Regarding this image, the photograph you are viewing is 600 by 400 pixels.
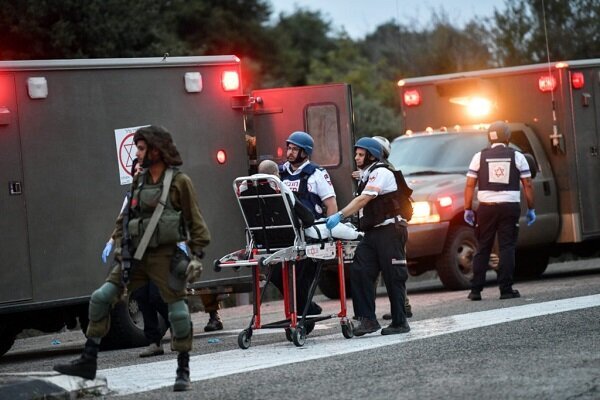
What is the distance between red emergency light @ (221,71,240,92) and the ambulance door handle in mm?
2405

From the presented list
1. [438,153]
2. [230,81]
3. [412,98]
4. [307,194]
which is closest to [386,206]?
[307,194]

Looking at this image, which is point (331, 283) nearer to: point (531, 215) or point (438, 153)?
point (438, 153)

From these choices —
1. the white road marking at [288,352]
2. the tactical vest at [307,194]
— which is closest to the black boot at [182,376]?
the white road marking at [288,352]

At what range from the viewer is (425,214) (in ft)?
54.4

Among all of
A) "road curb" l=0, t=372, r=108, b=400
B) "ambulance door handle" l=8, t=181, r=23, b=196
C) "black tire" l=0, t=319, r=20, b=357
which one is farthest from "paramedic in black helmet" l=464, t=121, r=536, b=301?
"road curb" l=0, t=372, r=108, b=400

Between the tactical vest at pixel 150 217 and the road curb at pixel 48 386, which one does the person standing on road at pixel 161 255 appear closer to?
the tactical vest at pixel 150 217

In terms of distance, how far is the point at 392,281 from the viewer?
1155cm

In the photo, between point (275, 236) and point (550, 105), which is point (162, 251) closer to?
point (275, 236)

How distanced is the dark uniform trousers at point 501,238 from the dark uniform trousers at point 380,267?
10.9 ft

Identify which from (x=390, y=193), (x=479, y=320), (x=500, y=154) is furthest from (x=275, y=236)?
(x=500, y=154)

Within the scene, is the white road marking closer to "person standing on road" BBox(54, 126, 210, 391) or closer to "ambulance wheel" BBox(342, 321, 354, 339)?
"ambulance wheel" BBox(342, 321, 354, 339)

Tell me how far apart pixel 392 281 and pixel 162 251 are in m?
3.29

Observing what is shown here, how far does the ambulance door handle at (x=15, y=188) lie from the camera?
11867 millimetres

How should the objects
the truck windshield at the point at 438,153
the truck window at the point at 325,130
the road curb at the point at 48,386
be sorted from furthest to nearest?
the truck windshield at the point at 438,153 < the truck window at the point at 325,130 < the road curb at the point at 48,386
